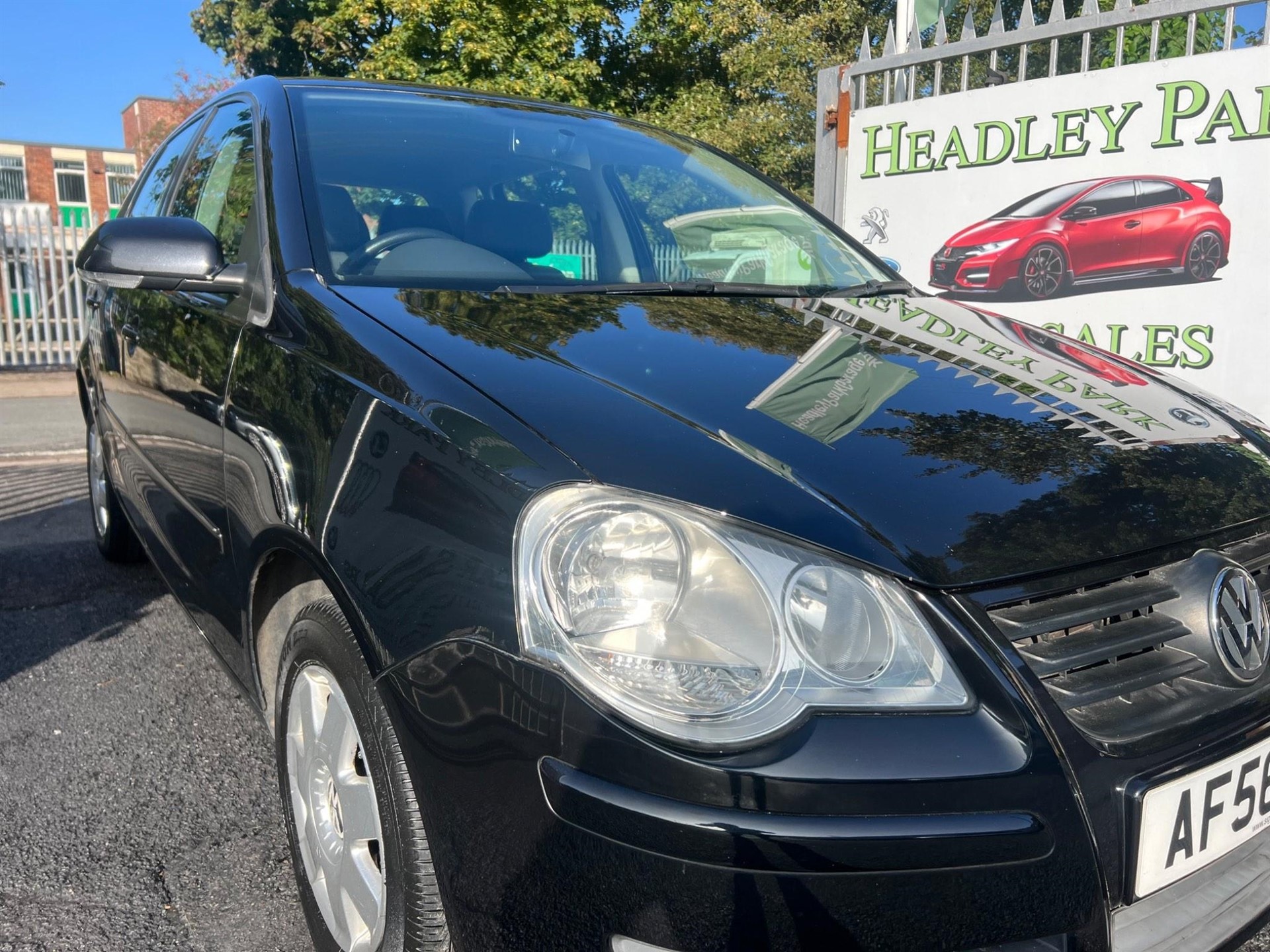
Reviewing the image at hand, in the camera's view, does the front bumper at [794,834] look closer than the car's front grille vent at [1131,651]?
Yes

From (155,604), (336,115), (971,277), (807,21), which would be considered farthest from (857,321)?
(807,21)

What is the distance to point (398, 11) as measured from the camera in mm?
16938

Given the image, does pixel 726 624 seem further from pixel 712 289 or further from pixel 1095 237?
pixel 1095 237

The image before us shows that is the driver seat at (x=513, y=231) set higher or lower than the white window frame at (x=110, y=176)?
lower

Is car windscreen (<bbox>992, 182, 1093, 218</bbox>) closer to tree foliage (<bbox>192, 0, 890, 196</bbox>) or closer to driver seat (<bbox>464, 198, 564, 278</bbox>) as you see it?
driver seat (<bbox>464, 198, 564, 278</bbox>)

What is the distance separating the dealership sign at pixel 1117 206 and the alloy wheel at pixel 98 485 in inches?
145

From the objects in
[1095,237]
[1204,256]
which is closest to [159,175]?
[1095,237]

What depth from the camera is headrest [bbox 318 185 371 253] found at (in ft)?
6.82

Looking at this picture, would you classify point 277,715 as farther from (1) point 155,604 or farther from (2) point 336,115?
(1) point 155,604

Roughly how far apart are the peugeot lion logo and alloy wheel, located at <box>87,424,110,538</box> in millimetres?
3577

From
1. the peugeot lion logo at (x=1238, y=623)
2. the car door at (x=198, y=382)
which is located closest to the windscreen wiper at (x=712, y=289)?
the car door at (x=198, y=382)

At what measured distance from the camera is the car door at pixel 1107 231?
4.46 meters

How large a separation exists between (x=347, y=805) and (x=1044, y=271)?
417cm

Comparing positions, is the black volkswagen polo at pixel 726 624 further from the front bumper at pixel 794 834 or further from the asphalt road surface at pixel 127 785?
the asphalt road surface at pixel 127 785
